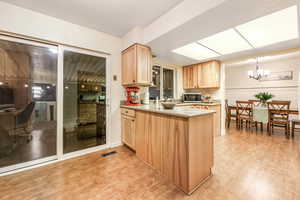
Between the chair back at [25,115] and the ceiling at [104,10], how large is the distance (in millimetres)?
1543

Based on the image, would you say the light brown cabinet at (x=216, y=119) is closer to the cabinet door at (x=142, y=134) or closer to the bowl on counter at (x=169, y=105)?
the bowl on counter at (x=169, y=105)

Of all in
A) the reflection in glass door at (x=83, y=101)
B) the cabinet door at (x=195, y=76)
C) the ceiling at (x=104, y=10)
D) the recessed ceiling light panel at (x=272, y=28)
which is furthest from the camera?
the cabinet door at (x=195, y=76)

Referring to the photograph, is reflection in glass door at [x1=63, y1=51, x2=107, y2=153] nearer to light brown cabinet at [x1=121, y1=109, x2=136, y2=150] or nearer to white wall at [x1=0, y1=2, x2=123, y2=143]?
white wall at [x1=0, y1=2, x2=123, y2=143]

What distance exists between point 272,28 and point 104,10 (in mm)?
2776

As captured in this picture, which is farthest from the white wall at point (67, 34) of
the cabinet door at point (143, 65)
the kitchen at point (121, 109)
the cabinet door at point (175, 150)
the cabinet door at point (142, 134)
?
the cabinet door at point (175, 150)

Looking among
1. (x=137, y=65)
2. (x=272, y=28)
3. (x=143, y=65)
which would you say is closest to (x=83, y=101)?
(x=137, y=65)

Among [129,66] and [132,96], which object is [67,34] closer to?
[129,66]

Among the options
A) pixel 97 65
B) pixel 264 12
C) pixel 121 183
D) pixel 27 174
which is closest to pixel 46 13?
pixel 97 65

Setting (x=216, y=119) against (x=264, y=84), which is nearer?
(x=216, y=119)

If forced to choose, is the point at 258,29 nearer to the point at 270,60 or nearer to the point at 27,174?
the point at 270,60

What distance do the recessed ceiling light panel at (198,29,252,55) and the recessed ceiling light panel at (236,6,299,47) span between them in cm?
12

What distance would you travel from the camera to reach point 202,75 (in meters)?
3.96

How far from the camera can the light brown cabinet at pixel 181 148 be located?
1416 mm

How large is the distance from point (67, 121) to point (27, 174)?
0.91 meters
